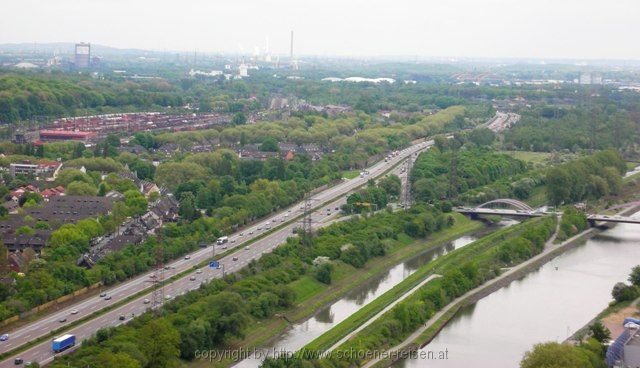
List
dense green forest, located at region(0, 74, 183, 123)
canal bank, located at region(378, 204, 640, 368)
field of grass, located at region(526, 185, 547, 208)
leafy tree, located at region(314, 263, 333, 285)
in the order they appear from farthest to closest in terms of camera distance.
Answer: dense green forest, located at region(0, 74, 183, 123) < field of grass, located at region(526, 185, 547, 208) < leafy tree, located at region(314, 263, 333, 285) < canal bank, located at region(378, 204, 640, 368)

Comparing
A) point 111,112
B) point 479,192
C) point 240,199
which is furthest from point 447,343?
point 111,112

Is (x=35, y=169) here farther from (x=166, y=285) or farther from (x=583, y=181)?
(x=583, y=181)

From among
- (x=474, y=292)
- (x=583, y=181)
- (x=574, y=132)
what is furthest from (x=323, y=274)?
(x=574, y=132)

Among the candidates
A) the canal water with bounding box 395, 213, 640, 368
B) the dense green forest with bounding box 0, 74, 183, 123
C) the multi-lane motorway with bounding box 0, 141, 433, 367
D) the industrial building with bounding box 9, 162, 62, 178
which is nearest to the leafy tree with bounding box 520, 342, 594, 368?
the canal water with bounding box 395, 213, 640, 368

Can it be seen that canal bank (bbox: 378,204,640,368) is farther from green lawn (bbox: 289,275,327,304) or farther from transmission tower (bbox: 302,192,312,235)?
transmission tower (bbox: 302,192,312,235)

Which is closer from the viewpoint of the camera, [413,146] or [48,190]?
[48,190]

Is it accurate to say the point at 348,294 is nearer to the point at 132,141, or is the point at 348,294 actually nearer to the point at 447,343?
the point at 447,343
